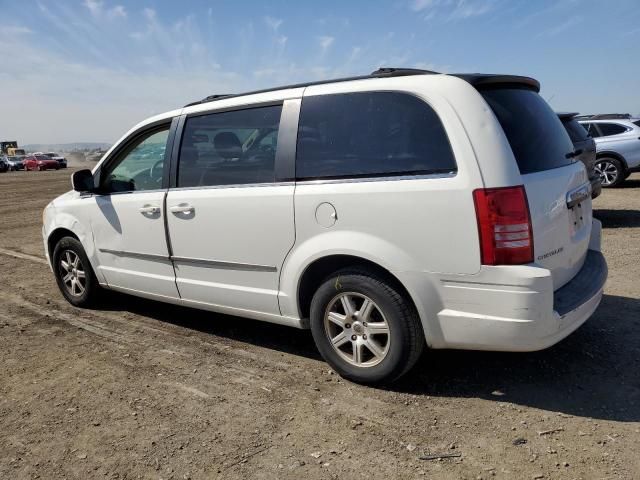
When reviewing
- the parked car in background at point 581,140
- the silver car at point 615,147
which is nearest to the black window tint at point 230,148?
the parked car in background at point 581,140

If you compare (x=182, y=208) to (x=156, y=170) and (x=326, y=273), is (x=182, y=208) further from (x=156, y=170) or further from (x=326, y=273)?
(x=326, y=273)

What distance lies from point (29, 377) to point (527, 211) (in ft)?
11.3

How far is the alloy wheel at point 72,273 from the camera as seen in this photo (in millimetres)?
5156

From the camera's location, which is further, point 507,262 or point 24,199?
point 24,199

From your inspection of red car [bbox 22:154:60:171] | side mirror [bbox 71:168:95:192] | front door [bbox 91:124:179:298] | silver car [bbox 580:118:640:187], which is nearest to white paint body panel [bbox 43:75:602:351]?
front door [bbox 91:124:179:298]

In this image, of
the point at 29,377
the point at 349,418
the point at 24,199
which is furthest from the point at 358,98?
the point at 24,199

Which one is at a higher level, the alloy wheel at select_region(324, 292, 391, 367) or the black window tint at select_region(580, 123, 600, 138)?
the black window tint at select_region(580, 123, 600, 138)

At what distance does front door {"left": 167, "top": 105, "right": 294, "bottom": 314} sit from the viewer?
3551mm

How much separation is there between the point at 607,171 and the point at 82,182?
11.7m

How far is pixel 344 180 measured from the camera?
321 cm

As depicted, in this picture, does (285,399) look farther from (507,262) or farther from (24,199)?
(24,199)

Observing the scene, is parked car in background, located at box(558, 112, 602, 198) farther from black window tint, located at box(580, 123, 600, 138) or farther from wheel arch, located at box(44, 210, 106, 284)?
wheel arch, located at box(44, 210, 106, 284)

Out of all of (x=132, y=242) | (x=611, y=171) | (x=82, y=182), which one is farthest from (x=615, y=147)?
(x=82, y=182)

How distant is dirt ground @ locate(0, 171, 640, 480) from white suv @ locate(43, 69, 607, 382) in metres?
0.36
